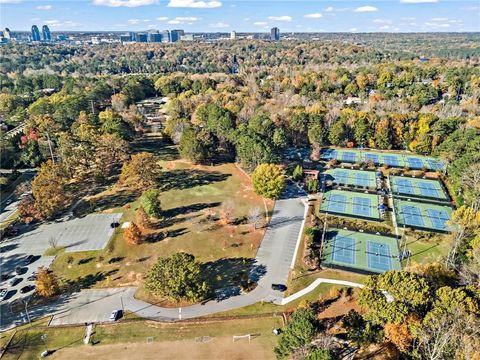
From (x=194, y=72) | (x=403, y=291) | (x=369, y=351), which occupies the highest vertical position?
(x=194, y=72)

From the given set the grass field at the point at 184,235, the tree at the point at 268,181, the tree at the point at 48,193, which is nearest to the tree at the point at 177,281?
the grass field at the point at 184,235

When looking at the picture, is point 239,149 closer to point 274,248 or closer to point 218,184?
point 218,184

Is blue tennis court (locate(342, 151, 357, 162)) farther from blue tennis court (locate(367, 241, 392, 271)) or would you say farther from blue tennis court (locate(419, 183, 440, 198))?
blue tennis court (locate(367, 241, 392, 271))

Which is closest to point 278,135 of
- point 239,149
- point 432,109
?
point 239,149

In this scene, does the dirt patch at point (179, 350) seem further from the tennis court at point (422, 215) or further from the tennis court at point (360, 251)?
the tennis court at point (422, 215)

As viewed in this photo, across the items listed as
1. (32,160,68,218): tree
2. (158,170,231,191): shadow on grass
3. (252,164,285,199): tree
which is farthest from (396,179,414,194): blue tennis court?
(32,160,68,218): tree
